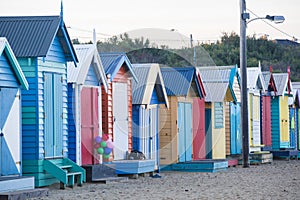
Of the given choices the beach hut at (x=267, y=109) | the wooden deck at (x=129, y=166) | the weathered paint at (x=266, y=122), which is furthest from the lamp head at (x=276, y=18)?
the wooden deck at (x=129, y=166)

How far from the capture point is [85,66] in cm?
2044

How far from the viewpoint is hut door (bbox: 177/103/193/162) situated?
87.7ft

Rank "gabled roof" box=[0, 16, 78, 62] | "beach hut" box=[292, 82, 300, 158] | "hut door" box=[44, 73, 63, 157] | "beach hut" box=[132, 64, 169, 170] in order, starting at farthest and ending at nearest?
"beach hut" box=[292, 82, 300, 158] → "beach hut" box=[132, 64, 169, 170] → "hut door" box=[44, 73, 63, 157] → "gabled roof" box=[0, 16, 78, 62]

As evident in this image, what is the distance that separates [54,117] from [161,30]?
31.9ft

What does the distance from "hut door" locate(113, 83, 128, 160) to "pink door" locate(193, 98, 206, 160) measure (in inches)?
216

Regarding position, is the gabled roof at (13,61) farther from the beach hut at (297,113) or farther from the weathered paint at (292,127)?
the beach hut at (297,113)

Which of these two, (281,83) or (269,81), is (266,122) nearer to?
(269,81)

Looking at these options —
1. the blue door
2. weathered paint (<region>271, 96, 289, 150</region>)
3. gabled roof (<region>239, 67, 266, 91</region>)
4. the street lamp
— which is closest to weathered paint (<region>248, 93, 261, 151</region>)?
gabled roof (<region>239, 67, 266, 91</region>)

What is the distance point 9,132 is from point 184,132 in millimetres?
11123

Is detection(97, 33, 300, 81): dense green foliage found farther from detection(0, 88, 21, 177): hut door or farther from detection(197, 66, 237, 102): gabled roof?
detection(0, 88, 21, 177): hut door

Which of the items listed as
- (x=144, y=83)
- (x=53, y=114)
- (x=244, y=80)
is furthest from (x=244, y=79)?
(x=53, y=114)

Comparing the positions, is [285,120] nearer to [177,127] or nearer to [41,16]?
[177,127]

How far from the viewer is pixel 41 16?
61.7ft

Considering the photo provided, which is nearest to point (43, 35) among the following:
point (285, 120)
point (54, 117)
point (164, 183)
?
point (54, 117)
